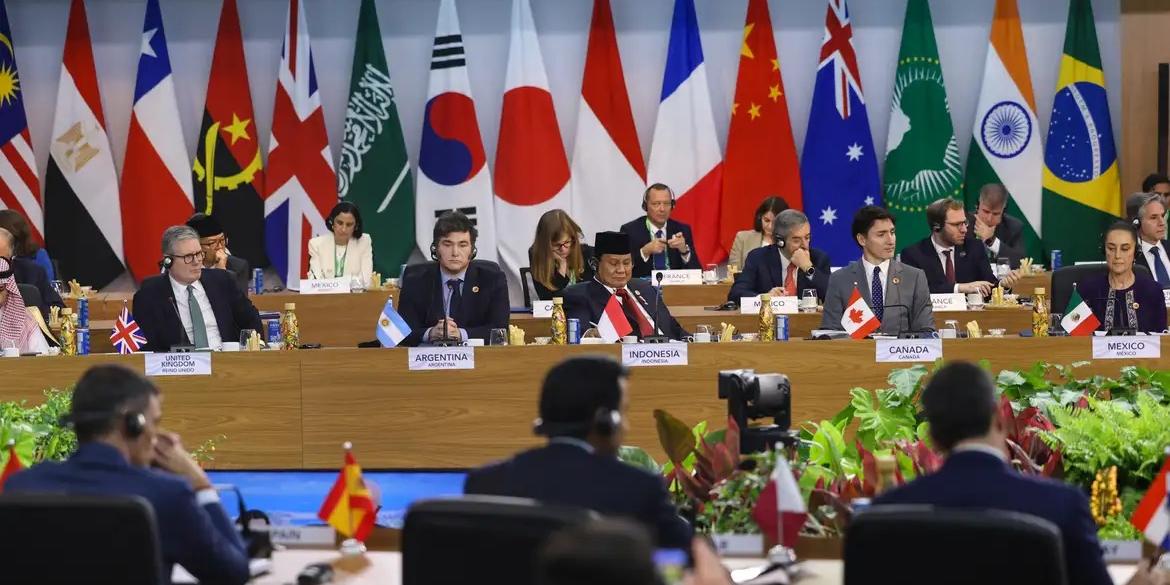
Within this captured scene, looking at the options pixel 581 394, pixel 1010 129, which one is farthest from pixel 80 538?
pixel 1010 129

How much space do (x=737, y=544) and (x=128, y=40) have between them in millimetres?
8610

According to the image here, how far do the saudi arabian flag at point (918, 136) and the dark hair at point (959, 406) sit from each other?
767cm

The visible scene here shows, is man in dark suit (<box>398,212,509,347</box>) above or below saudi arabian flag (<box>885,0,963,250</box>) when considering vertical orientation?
below

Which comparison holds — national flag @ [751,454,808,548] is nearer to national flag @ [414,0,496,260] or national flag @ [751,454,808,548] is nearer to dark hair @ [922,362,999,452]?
dark hair @ [922,362,999,452]

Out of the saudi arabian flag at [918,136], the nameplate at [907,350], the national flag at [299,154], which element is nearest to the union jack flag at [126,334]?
the nameplate at [907,350]

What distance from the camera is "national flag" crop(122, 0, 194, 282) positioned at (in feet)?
34.0

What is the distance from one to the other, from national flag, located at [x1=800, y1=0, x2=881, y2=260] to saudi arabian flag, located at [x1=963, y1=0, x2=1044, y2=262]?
0.75m

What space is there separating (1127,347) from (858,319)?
1.06 meters

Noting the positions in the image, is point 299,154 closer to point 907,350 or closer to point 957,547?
point 907,350

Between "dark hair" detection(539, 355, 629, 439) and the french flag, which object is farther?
the french flag

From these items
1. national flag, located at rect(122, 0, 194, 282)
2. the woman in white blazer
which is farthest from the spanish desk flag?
national flag, located at rect(122, 0, 194, 282)

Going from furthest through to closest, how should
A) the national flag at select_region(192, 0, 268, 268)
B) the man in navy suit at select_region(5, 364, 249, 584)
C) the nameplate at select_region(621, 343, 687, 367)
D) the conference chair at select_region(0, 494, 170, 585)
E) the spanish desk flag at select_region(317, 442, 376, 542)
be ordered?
the national flag at select_region(192, 0, 268, 268)
the nameplate at select_region(621, 343, 687, 367)
the spanish desk flag at select_region(317, 442, 376, 542)
the man in navy suit at select_region(5, 364, 249, 584)
the conference chair at select_region(0, 494, 170, 585)

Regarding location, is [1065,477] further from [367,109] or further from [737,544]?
[367,109]

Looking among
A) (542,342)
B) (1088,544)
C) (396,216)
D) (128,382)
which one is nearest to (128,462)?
(128,382)
